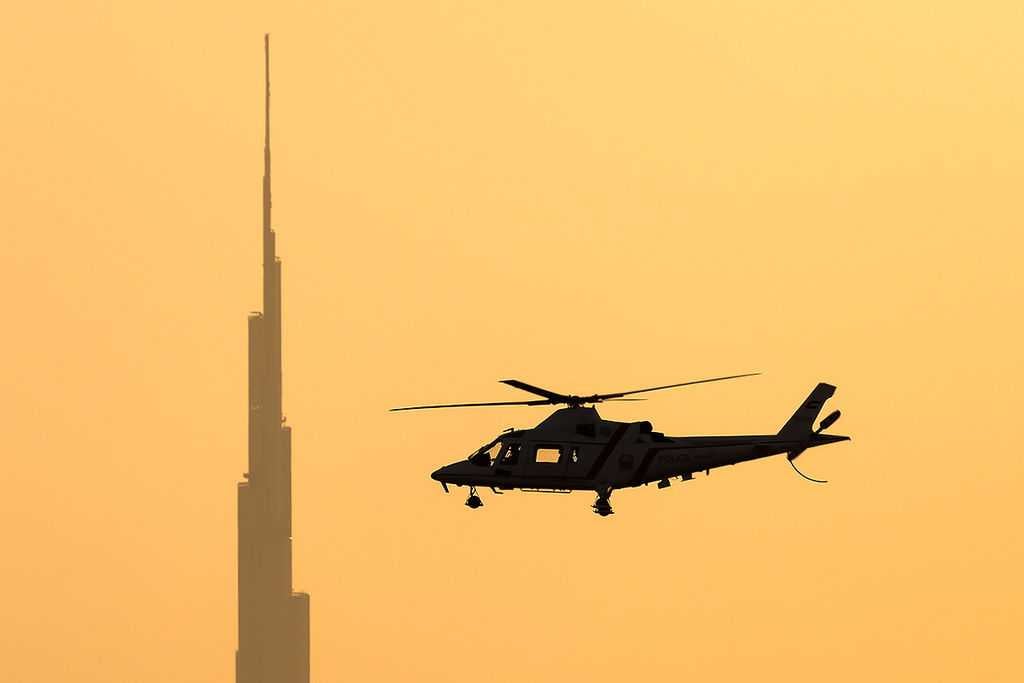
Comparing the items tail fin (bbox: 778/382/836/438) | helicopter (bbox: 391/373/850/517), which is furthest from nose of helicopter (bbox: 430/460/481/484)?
tail fin (bbox: 778/382/836/438)

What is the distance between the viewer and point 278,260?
19612cm

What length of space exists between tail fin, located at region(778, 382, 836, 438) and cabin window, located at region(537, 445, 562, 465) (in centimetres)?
936

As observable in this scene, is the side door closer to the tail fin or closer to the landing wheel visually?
the landing wheel

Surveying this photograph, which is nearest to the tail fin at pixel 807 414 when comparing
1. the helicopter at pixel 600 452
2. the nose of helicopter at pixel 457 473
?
the helicopter at pixel 600 452

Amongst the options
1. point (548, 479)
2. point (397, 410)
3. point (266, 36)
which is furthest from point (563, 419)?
point (266, 36)

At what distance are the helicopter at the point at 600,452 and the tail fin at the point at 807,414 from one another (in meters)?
0.04

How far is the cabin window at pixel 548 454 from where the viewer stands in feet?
298

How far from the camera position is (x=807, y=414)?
3656 inches

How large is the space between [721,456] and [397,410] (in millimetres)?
14027

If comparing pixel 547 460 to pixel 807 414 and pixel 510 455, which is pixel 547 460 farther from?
pixel 807 414

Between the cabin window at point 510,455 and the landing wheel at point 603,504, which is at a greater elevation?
the cabin window at point 510,455

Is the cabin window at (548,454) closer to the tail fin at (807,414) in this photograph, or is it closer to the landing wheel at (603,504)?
the landing wheel at (603,504)

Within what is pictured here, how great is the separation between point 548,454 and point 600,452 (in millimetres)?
2453

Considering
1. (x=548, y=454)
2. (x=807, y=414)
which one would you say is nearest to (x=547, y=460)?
(x=548, y=454)
